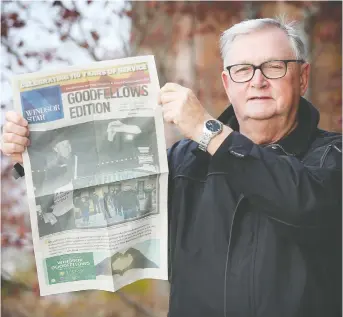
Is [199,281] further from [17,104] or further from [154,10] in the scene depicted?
[154,10]

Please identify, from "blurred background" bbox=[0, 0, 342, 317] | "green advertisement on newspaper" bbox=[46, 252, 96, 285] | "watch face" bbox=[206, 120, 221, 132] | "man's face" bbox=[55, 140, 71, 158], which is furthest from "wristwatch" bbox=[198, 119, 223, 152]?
"blurred background" bbox=[0, 0, 342, 317]

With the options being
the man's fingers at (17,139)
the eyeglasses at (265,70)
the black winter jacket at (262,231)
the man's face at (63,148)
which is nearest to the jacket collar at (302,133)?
the black winter jacket at (262,231)

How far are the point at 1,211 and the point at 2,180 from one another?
231 mm

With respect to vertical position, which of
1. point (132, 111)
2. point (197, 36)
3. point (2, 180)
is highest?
point (197, 36)

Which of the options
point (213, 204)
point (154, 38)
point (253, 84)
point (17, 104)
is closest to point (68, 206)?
point (17, 104)

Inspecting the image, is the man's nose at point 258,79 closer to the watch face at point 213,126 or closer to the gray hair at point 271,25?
the gray hair at point 271,25

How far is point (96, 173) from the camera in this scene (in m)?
1.62

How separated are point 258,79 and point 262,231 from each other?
0.51 metres

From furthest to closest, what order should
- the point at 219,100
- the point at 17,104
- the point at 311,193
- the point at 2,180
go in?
the point at 219,100 < the point at 2,180 < the point at 17,104 < the point at 311,193

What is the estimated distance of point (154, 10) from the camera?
3086 mm

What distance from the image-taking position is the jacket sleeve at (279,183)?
137 cm

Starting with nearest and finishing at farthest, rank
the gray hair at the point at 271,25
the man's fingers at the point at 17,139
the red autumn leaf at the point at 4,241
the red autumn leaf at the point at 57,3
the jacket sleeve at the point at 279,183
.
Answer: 1. the jacket sleeve at the point at 279,183
2. the man's fingers at the point at 17,139
3. the gray hair at the point at 271,25
4. the red autumn leaf at the point at 57,3
5. the red autumn leaf at the point at 4,241

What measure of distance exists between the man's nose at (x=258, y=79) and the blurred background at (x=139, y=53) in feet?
4.42

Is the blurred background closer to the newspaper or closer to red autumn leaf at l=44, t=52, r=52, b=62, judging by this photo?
red autumn leaf at l=44, t=52, r=52, b=62
